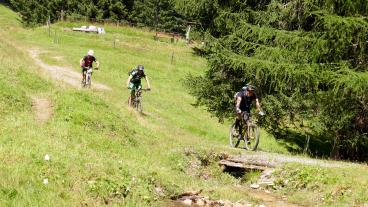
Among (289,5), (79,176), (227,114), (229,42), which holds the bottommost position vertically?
(227,114)

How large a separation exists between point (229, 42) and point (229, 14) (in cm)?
272

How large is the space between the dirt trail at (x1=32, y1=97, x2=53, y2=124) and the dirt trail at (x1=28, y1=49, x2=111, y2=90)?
8.68m

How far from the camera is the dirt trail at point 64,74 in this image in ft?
91.6

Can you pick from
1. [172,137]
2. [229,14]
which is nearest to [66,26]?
[229,14]

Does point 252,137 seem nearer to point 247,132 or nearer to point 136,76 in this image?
point 247,132

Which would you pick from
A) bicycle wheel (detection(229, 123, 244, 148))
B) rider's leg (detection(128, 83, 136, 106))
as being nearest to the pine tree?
bicycle wheel (detection(229, 123, 244, 148))

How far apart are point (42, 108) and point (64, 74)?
1478 cm

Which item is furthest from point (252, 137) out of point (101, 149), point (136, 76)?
point (136, 76)

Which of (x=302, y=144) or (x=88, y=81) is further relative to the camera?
(x=302, y=144)

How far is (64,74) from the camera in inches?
1204

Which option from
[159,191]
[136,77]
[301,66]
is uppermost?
[301,66]

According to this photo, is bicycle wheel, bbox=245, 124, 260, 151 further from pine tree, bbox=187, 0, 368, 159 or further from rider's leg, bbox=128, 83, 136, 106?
rider's leg, bbox=128, 83, 136, 106

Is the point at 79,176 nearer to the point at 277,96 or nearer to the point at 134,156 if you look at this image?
the point at 134,156

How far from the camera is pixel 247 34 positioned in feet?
80.9
